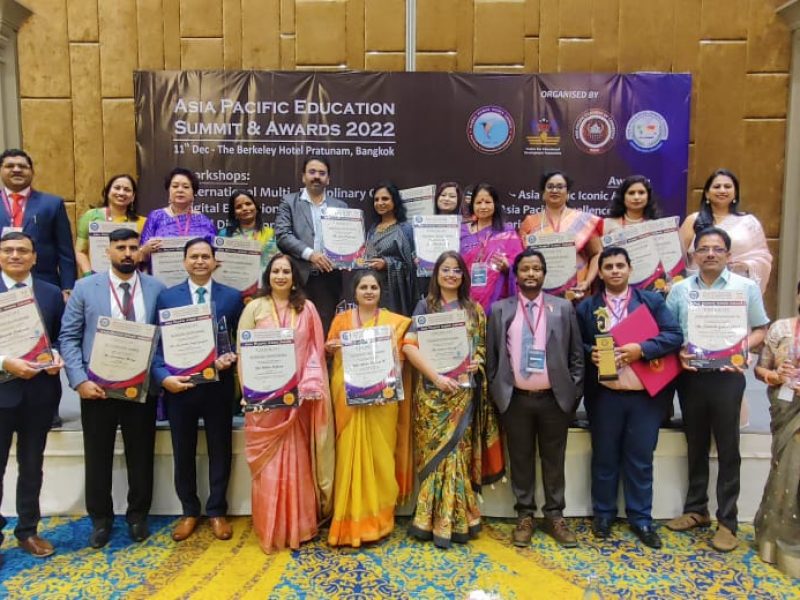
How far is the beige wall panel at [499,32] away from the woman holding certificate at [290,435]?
12.3 feet

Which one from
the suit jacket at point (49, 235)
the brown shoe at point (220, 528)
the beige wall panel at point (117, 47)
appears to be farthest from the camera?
the beige wall panel at point (117, 47)

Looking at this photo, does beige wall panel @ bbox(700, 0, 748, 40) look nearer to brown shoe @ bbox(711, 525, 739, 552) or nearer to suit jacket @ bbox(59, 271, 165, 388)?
brown shoe @ bbox(711, 525, 739, 552)

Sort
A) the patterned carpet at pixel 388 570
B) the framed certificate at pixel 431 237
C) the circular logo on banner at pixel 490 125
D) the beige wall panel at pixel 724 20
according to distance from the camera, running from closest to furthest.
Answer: the patterned carpet at pixel 388 570, the framed certificate at pixel 431 237, the circular logo on banner at pixel 490 125, the beige wall panel at pixel 724 20

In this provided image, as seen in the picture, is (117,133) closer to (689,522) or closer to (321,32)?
(321,32)

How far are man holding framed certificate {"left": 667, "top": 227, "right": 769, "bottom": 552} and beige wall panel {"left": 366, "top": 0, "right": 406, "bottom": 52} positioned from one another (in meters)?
3.82

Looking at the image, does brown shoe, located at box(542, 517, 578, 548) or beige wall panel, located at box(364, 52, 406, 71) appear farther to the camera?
beige wall panel, located at box(364, 52, 406, 71)

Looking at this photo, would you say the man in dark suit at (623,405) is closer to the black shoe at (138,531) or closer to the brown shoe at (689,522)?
the brown shoe at (689,522)

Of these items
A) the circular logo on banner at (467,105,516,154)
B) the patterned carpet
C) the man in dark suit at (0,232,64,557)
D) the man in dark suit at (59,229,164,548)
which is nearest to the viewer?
the patterned carpet

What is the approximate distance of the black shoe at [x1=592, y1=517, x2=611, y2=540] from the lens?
310cm

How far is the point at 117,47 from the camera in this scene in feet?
18.9

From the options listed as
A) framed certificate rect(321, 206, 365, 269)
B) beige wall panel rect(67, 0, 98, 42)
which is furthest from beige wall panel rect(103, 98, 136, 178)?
Result: framed certificate rect(321, 206, 365, 269)

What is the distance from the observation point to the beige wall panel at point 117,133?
228 inches

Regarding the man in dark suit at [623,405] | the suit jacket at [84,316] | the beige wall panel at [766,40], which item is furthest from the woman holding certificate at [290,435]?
the beige wall panel at [766,40]

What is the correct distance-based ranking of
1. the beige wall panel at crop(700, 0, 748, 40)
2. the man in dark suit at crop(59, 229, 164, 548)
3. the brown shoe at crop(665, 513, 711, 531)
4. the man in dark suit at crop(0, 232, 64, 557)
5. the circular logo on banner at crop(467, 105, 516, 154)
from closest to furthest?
the man in dark suit at crop(0, 232, 64, 557) → the man in dark suit at crop(59, 229, 164, 548) → the brown shoe at crop(665, 513, 711, 531) → the circular logo on banner at crop(467, 105, 516, 154) → the beige wall panel at crop(700, 0, 748, 40)
